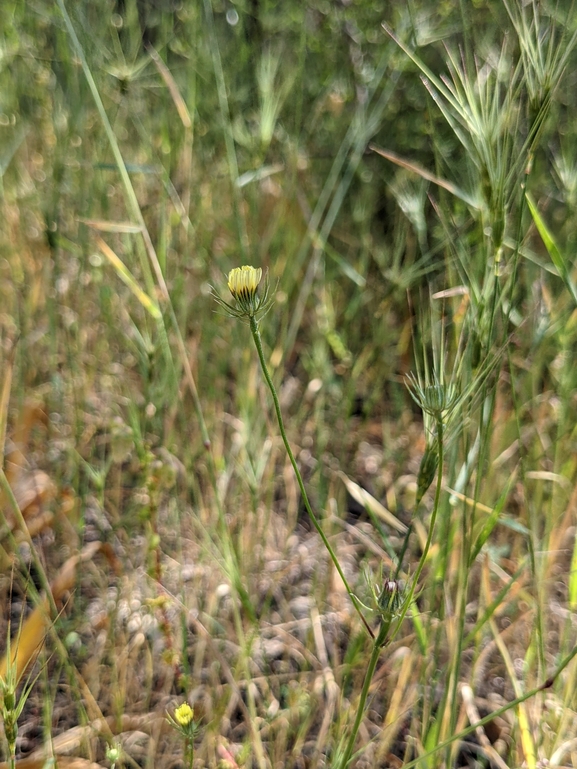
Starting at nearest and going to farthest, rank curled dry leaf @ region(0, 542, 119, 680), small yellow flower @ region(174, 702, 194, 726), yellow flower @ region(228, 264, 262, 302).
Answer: yellow flower @ region(228, 264, 262, 302)
small yellow flower @ region(174, 702, 194, 726)
curled dry leaf @ region(0, 542, 119, 680)

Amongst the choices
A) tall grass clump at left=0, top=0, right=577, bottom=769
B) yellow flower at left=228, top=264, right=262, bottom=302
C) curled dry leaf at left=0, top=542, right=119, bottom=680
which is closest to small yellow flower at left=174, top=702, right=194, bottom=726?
tall grass clump at left=0, top=0, right=577, bottom=769

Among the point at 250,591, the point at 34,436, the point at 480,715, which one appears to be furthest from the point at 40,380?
the point at 480,715

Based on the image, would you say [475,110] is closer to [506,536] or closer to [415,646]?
[415,646]

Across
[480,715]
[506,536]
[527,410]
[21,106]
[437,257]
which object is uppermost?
[21,106]

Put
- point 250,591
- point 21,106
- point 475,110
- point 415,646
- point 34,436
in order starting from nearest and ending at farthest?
point 475,110
point 415,646
point 250,591
point 34,436
point 21,106

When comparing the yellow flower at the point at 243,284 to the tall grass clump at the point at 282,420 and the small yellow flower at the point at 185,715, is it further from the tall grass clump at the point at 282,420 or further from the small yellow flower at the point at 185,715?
the small yellow flower at the point at 185,715

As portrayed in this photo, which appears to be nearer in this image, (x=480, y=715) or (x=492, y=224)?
(x=492, y=224)

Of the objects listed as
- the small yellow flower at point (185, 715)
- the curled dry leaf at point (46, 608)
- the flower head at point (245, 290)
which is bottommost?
the curled dry leaf at point (46, 608)

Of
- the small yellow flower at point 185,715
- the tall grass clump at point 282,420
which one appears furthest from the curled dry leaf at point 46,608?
the small yellow flower at point 185,715

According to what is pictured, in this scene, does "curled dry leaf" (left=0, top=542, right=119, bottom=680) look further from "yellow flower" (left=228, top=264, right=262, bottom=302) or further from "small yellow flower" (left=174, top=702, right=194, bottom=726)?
"yellow flower" (left=228, top=264, right=262, bottom=302)
